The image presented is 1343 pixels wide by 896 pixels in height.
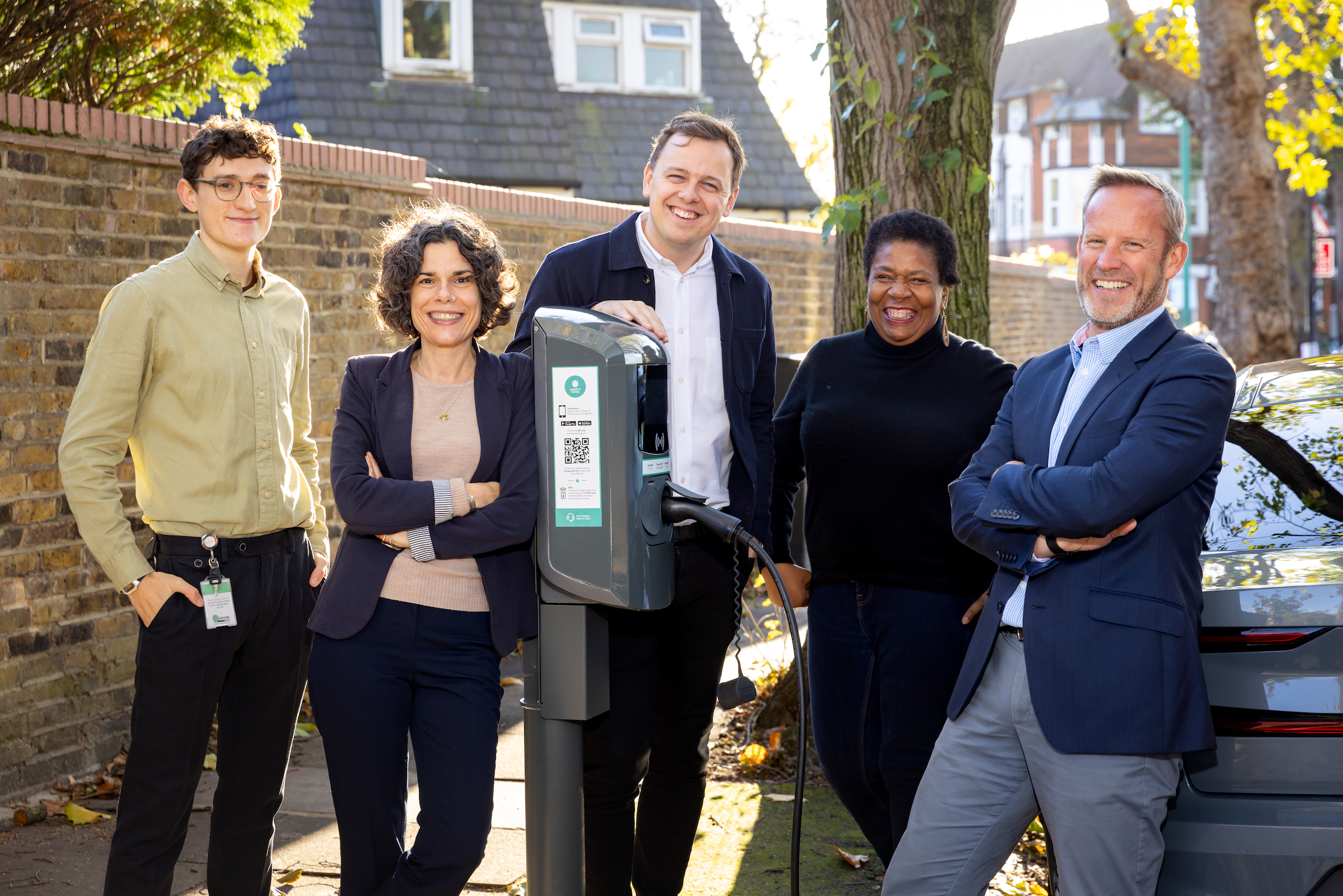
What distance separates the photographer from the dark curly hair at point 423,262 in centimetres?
267

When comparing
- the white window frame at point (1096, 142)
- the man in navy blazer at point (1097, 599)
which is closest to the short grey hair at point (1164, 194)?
the man in navy blazer at point (1097, 599)

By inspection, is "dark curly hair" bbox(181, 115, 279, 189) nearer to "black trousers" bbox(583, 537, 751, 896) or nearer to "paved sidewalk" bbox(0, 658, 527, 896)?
"black trousers" bbox(583, 537, 751, 896)

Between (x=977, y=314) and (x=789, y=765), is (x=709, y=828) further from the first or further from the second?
(x=977, y=314)

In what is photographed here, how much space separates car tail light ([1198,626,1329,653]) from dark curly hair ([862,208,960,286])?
1.10m

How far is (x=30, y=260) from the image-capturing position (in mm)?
4285

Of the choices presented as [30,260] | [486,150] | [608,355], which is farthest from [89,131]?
[486,150]

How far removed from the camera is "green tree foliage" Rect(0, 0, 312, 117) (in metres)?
4.97

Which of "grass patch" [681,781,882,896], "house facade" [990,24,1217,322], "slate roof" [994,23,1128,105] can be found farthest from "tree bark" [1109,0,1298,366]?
"slate roof" [994,23,1128,105]

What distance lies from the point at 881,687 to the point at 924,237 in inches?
44.2

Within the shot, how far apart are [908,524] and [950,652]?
33 cm

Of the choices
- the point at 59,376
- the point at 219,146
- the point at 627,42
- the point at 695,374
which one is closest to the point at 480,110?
the point at 627,42

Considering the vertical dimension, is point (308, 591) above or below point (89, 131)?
below

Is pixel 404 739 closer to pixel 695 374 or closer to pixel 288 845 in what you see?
pixel 695 374

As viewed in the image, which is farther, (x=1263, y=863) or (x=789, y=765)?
(x=789, y=765)
